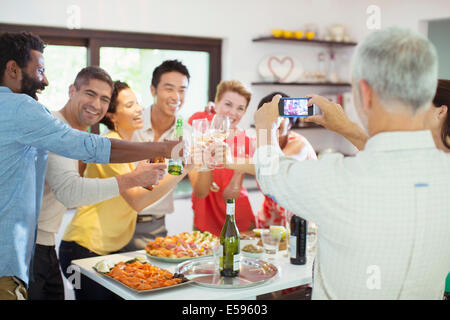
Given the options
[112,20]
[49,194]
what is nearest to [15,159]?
[49,194]

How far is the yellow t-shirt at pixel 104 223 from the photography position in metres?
2.36

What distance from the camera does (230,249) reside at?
6.54 ft

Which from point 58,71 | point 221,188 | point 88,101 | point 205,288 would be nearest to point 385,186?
point 205,288

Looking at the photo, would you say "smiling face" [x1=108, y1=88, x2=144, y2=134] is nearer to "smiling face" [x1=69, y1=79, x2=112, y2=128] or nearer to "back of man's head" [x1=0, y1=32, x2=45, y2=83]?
"smiling face" [x1=69, y1=79, x2=112, y2=128]

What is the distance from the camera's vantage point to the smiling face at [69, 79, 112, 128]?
229 centimetres

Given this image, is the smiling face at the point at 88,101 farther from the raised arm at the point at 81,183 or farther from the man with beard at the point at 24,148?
the man with beard at the point at 24,148

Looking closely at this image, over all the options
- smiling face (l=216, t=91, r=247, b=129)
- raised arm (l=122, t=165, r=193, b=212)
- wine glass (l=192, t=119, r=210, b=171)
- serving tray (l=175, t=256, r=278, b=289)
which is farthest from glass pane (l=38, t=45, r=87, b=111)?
serving tray (l=175, t=256, r=278, b=289)

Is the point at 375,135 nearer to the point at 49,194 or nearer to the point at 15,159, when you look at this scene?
the point at 15,159

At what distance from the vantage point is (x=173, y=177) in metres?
2.39

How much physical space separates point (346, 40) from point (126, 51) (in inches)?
92.3

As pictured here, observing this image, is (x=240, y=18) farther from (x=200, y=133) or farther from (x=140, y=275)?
(x=140, y=275)

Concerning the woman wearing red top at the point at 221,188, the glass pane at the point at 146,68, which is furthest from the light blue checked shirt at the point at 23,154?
the glass pane at the point at 146,68

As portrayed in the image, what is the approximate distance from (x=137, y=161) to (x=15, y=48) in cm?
64

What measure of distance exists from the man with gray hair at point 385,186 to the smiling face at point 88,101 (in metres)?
1.45
